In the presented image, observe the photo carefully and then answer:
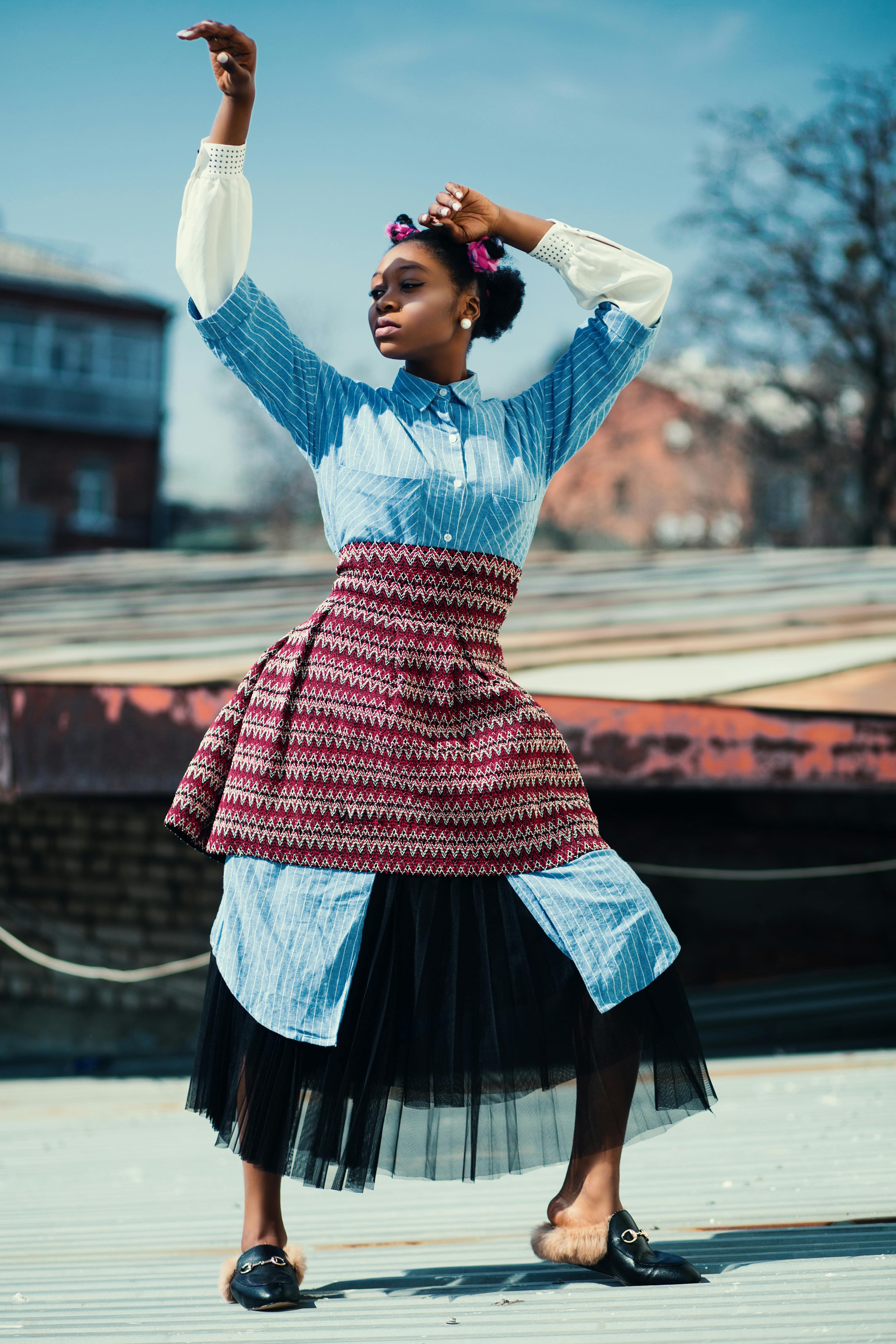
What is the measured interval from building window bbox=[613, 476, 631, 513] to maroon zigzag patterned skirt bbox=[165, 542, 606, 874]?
122 feet

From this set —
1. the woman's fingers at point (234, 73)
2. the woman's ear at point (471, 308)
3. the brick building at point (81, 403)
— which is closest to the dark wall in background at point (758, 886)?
the woman's ear at point (471, 308)

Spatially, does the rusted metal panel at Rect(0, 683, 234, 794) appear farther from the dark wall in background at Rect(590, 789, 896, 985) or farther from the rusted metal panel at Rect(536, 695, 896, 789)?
the dark wall in background at Rect(590, 789, 896, 985)

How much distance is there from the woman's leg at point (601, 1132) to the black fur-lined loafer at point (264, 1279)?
1.37 ft

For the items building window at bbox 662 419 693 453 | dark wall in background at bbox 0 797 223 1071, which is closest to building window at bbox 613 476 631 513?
building window at bbox 662 419 693 453

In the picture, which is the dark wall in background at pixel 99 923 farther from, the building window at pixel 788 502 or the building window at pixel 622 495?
the building window at pixel 622 495

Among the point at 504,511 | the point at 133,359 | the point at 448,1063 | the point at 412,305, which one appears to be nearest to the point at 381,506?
the point at 504,511

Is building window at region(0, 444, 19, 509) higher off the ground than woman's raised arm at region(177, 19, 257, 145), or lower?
higher

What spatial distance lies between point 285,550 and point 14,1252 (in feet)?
97.6

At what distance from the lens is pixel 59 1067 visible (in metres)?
6.43

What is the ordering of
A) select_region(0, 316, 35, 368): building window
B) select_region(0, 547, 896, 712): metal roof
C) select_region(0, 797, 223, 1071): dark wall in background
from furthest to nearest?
select_region(0, 316, 35, 368): building window < select_region(0, 797, 223, 1071): dark wall in background < select_region(0, 547, 896, 712): metal roof

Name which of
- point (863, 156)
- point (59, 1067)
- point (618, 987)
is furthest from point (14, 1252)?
point (863, 156)

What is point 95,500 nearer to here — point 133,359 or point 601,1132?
point 133,359

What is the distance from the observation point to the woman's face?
7.16 ft

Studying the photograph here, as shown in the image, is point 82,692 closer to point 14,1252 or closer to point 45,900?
point 14,1252
